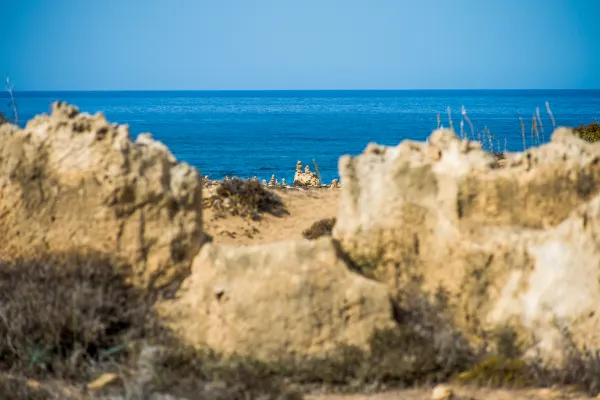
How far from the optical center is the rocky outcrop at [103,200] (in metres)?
8.35

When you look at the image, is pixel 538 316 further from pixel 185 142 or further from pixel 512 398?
pixel 185 142

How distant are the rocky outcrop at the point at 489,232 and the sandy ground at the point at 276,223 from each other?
2.72 m

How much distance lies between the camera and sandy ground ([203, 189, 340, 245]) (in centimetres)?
1120

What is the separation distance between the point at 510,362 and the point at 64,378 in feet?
13.7

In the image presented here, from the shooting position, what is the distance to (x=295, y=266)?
7.96m

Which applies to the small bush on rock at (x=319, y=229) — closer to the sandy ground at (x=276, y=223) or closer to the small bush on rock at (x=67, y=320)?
the sandy ground at (x=276, y=223)

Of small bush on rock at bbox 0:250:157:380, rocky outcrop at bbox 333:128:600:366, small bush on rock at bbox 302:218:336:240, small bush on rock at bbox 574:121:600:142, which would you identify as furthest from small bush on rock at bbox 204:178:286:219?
small bush on rock at bbox 574:121:600:142

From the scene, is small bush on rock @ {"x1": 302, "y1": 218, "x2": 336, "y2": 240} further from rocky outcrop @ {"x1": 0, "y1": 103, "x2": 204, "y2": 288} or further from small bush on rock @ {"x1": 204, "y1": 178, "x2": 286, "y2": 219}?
rocky outcrop @ {"x1": 0, "y1": 103, "x2": 204, "y2": 288}

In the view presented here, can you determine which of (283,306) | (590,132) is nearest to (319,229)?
(283,306)

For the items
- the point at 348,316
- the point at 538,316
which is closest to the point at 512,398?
the point at 538,316

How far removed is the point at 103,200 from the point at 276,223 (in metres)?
3.95

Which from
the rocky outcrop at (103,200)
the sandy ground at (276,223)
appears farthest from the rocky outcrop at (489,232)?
the sandy ground at (276,223)

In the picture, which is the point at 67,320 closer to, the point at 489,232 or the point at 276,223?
the point at 489,232

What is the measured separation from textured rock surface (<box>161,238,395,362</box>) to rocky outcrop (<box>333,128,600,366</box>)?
1.80 ft
